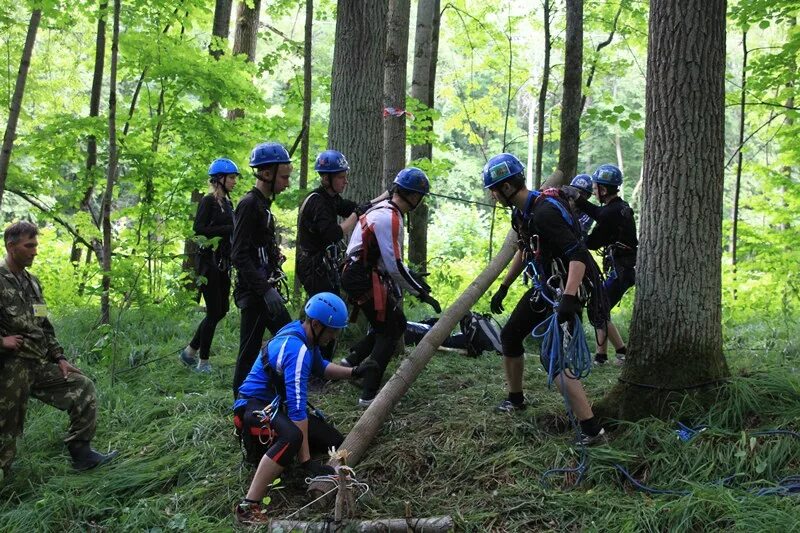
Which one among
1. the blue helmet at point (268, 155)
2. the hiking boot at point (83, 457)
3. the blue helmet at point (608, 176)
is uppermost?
the blue helmet at point (608, 176)

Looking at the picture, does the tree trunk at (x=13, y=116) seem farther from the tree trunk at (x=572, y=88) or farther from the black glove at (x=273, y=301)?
the tree trunk at (x=572, y=88)

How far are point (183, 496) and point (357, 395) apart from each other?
6.30 feet

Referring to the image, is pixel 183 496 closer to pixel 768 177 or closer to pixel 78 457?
pixel 78 457

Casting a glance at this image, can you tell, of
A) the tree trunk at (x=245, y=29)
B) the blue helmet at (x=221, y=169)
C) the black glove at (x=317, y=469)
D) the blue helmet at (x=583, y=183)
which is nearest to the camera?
the black glove at (x=317, y=469)

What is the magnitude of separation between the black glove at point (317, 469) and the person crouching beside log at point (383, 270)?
4.08 ft

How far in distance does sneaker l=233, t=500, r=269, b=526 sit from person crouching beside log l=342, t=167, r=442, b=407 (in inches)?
63.5

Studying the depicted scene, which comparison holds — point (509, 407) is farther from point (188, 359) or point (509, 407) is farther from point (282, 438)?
point (188, 359)

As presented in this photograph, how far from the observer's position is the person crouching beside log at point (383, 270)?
5270 mm

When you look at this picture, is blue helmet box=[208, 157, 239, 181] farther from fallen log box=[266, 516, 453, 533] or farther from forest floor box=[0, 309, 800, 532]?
fallen log box=[266, 516, 453, 533]

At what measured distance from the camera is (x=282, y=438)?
13.3 feet

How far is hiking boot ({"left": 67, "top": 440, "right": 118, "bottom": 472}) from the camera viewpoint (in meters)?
4.85

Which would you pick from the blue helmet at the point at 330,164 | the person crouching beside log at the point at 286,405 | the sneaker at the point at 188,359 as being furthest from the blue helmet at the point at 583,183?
the sneaker at the point at 188,359

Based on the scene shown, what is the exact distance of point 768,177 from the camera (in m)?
11.6

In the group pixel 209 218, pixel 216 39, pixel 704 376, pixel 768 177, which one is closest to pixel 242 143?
Result: pixel 216 39
